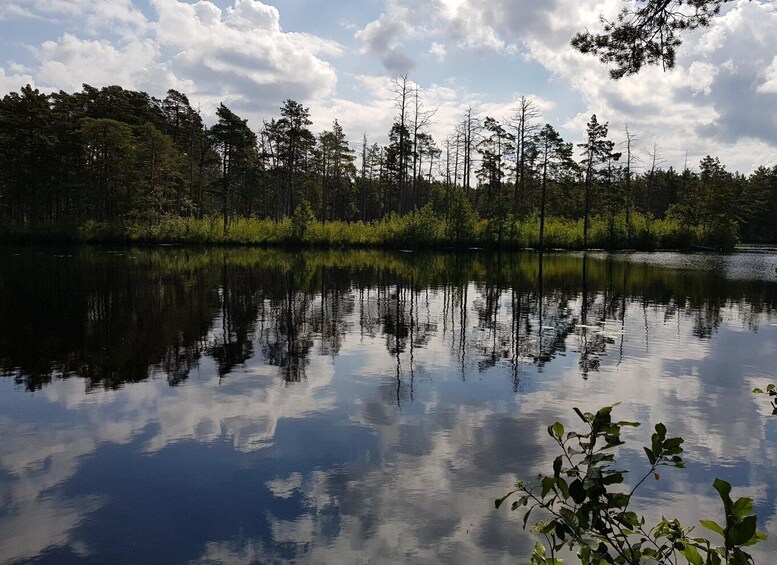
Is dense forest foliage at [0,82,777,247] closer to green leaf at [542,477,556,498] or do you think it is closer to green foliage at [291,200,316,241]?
green foliage at [291,200,316,241]

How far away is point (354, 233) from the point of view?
174 feet

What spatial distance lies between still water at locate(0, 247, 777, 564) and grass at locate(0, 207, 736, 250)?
3352 centimetres

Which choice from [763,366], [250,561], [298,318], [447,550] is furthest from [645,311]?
[250,561]

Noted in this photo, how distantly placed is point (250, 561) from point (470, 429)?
11.6 ft

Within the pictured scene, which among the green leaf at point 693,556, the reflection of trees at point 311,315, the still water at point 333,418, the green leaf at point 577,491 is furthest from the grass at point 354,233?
the green leaf at point 693,556

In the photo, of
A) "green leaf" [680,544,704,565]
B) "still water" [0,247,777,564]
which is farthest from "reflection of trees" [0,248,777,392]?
"green leaf" [680,544,704,565]

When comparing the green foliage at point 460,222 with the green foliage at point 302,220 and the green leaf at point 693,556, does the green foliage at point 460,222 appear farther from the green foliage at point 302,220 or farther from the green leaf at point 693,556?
the green leaf at point 693,556

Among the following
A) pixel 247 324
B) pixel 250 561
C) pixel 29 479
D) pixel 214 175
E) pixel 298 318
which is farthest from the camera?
pixel 214 175

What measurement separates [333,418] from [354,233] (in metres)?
46.2

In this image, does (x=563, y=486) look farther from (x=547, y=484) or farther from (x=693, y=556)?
(x=693, y=556)

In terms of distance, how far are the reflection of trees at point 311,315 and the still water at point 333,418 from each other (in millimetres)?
117

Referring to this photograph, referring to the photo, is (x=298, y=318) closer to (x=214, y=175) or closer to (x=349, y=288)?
(x=349, y=288)

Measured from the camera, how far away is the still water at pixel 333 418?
4.55 m

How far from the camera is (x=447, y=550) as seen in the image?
14.0 feet
